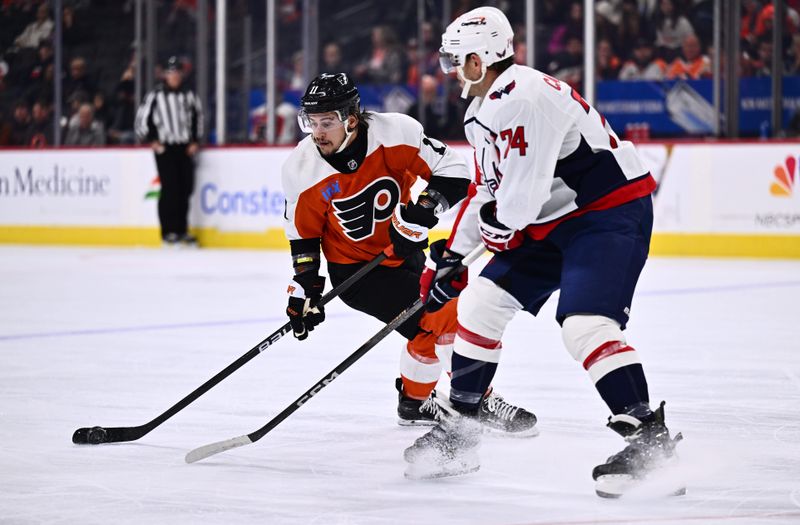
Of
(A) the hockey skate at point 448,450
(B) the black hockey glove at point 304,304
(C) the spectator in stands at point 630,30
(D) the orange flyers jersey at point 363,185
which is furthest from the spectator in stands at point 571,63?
(A) the hockey skate at point 448,450

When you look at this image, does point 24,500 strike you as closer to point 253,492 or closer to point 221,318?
point 253,492

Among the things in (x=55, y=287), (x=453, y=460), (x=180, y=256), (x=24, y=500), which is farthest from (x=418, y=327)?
(x=180, y=256)

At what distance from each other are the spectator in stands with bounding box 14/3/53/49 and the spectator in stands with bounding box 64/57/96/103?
1.14 feet

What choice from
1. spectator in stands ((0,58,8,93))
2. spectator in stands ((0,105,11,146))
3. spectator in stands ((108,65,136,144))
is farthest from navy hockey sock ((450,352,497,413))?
spectator in stands ((0,58,8,93))

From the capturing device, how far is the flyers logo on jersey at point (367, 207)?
3299mm

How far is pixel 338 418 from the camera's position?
11.2 ft

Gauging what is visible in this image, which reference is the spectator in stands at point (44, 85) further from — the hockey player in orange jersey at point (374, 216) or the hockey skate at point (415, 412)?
the hockey skate at point (415, 412)

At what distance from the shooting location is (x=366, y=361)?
4398 millimetres

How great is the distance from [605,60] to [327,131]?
6252mm

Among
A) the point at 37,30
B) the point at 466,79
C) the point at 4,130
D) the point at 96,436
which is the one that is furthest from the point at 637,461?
the point at 4,130

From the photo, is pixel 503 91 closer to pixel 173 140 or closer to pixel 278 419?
pixel 278 419

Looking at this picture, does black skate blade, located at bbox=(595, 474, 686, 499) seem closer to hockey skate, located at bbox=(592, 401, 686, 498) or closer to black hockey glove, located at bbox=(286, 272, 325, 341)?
hockey skate, located at bbox=(592, 401, 686, 498)

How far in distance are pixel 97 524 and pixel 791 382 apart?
2.25 m

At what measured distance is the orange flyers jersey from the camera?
326 cm
